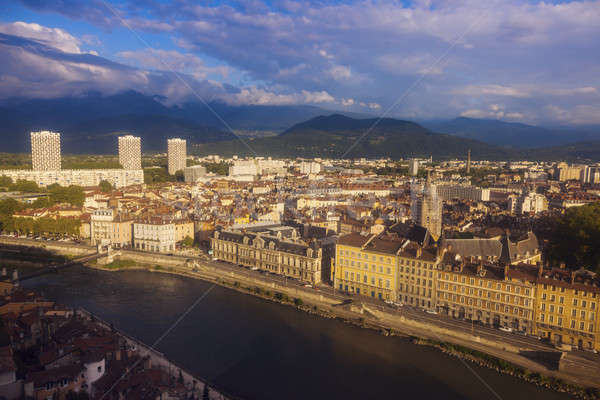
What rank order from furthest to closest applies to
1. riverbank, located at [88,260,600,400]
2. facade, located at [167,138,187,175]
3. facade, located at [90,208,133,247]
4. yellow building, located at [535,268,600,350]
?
facade, located at [167,138,187,175]
facade, located at [90,208,133,247]
yellow building, located at [535,268,600,350]
riverbank, located at [88,260,600,400]

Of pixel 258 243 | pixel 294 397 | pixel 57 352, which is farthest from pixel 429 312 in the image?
pixel 57 352

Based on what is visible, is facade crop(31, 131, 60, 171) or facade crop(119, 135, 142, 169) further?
facade crop(119, 135, 142, 169)

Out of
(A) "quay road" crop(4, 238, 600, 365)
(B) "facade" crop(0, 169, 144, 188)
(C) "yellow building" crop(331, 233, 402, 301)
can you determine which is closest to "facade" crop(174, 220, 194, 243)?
(A) "quay road" crop(4, 238, 600, 365)

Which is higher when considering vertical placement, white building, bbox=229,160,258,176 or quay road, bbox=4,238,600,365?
white building, bbox=229,160,258,176

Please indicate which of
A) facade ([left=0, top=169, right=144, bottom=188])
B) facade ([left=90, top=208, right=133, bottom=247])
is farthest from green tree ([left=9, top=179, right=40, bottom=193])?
facade ([left=90, top=208, right=133, bottom=247])

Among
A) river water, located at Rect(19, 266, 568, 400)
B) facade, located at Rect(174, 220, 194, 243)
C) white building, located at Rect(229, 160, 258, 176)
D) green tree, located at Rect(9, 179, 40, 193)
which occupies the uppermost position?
white building, located at Rect(229, 160, 258, 176)

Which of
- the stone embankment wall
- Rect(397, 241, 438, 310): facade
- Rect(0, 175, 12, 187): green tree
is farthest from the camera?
Rect(0, 175, 12, 187): green tree

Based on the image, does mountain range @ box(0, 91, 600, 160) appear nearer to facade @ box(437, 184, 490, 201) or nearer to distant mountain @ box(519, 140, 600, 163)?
distant mountain @ box(519, 140, 600, 163)
